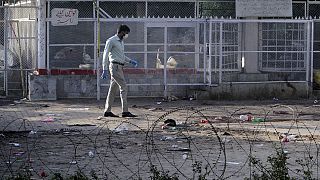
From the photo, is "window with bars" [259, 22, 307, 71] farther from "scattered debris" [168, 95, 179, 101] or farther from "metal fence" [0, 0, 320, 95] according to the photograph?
"scattered debris" [168, 95, 179, 101]

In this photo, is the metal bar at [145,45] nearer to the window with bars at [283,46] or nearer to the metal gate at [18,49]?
the metal gate at [18,49]

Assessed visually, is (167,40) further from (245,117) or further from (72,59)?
(245,117)

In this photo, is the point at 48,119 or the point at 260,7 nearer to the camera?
the point at 48,119

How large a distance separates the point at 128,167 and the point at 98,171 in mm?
527

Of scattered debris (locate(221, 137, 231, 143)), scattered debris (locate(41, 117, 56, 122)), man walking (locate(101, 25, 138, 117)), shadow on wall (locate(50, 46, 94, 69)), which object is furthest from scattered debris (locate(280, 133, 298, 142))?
shadow on wall (locate(50, 46, 94, 69))

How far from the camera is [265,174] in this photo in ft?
23.9

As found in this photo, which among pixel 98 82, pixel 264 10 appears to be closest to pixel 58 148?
pixel 98 82

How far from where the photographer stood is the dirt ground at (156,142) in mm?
9227

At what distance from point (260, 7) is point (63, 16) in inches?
237

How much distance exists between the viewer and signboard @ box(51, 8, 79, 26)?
20812 mm

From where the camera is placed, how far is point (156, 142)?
12211 mm

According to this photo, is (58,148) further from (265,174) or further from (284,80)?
(284,80)

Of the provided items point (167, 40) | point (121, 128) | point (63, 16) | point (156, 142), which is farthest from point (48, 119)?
point (167, 40)

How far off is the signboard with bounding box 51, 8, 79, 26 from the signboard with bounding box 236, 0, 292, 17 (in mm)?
5065
